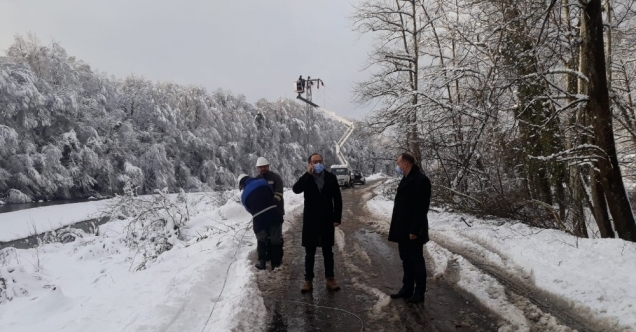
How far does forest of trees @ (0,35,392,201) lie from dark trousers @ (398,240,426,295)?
1068 cm

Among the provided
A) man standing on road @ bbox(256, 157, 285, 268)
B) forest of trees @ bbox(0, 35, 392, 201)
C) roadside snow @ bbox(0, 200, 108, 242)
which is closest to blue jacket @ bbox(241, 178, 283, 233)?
man standing on road @ bbox(256, 157, 285, 268)

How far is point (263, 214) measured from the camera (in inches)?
265

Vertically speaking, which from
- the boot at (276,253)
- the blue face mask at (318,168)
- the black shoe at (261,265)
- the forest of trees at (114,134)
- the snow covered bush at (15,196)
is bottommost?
the black shoe at (261,265)

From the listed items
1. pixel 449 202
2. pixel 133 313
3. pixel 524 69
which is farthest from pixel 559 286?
pixel 449 202

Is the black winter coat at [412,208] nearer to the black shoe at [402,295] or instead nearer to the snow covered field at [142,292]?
the black shoe at [402,295]

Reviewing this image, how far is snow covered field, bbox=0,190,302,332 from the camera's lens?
4.85 meters

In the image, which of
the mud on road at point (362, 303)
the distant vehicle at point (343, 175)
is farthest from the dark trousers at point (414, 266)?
the distant vehicle at point (343, 175)

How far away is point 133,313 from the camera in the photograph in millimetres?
5055

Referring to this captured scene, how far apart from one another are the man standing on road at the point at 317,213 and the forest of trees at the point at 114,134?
10.3 m

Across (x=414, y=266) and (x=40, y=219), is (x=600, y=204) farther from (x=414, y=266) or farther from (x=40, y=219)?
(x=40, y=219)

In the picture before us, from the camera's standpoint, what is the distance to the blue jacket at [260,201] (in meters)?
6.66

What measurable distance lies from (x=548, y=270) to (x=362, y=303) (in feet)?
9.18

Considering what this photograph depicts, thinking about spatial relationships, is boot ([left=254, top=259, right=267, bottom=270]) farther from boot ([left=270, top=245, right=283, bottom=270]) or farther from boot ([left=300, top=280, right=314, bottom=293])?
boot ([left=300, top=280, right=314, bottom=293])

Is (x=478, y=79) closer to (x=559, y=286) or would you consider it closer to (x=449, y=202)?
(x=449, y=202)
